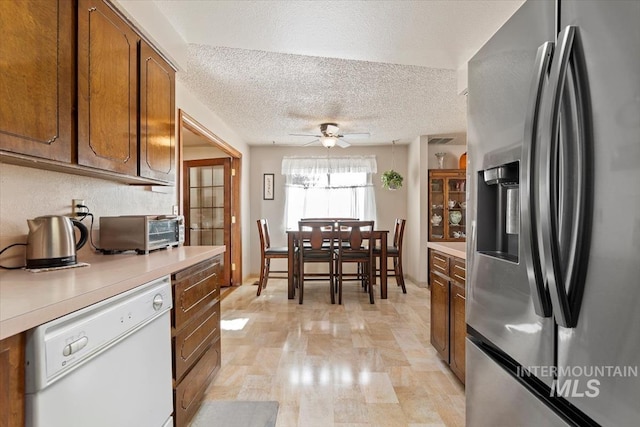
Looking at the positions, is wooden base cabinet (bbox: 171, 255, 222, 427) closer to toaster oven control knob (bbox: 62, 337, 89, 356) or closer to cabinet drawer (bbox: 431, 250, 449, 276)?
toaster oven control knob (bbox: 62, 337, 89, 356)

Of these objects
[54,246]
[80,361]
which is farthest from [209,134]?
[80,361]

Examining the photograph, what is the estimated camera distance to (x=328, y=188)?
583cm

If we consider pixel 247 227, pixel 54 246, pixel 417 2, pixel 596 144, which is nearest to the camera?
pixel 596 144

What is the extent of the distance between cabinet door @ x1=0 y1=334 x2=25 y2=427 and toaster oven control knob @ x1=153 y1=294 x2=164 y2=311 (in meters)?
0.57

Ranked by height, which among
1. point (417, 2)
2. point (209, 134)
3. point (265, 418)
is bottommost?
point (265, 418)

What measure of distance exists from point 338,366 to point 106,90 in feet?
7.38

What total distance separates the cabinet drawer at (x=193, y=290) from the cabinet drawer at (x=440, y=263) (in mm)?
1568

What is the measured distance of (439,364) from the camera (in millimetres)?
2469

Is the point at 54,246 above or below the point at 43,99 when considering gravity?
below

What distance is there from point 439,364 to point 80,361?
2.34 meters

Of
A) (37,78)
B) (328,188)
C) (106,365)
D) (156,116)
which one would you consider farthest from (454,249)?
(328,188)

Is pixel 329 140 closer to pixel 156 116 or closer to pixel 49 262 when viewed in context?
pixel 156 116

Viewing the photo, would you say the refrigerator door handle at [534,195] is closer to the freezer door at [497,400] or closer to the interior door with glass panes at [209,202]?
the freezer door at [497,400]

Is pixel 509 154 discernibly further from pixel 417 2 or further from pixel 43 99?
pixel 43 99
